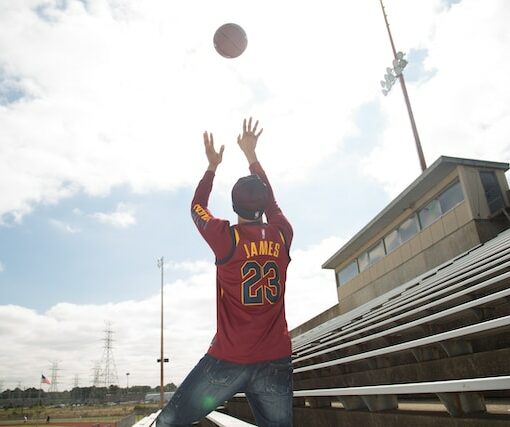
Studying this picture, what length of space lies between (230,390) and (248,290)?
0.51 meters

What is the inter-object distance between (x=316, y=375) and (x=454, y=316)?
9.13 ft

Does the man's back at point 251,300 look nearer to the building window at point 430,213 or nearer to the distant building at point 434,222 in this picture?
the distant building at point 434,222

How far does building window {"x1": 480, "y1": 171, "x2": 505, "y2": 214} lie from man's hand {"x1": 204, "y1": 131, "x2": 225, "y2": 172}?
10.4m

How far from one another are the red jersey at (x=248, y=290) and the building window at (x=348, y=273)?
1586 cm

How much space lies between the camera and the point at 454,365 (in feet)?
10.4

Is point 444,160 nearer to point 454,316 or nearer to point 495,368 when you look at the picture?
point 454,316

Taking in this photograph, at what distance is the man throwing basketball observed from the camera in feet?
6.57

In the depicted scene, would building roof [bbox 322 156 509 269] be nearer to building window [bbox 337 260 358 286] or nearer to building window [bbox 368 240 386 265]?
building window [bbox 368 240 386 265]

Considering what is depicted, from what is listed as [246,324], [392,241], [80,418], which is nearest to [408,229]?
[392,241]

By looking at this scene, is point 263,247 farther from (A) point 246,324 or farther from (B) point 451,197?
(B) point 451,197

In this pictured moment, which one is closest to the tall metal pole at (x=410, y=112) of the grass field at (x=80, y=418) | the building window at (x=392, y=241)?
the building window at (x=392, y=241)

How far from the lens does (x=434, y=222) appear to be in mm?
12078

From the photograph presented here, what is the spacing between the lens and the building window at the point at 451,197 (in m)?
11.2

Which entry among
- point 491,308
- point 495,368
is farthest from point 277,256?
point 491,308
